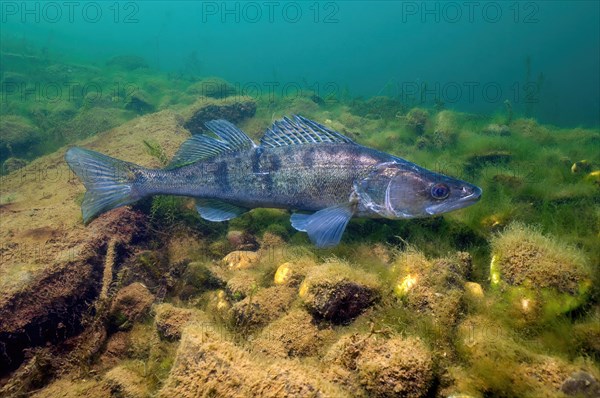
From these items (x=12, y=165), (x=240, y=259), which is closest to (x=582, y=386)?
(x=240, y=259)

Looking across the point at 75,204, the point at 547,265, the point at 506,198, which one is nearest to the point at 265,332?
the point at 547,265

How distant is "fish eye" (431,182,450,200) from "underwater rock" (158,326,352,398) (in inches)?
115

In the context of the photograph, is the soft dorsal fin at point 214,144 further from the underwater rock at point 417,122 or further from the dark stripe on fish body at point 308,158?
the underwater rock at point 417,122

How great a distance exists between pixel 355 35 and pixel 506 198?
193 metres

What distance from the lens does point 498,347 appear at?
7.99ft

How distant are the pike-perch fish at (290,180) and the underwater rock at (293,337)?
130 centimetres

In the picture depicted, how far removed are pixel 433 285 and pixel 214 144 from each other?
13.5 feet

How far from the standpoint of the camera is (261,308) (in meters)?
3.43

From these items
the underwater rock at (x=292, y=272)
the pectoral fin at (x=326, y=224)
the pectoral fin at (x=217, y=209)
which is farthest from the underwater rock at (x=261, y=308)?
the pectoral fin at (x=217, y=209)

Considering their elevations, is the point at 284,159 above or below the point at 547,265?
above

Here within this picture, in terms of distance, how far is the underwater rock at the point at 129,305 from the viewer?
406 centimetres

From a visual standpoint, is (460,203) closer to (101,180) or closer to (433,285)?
(433,285)

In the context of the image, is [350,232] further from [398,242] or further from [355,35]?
[355,35]

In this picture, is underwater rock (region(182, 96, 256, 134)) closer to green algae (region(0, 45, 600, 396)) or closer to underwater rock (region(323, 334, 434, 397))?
green algae (region(0, 45, 600, 396))
